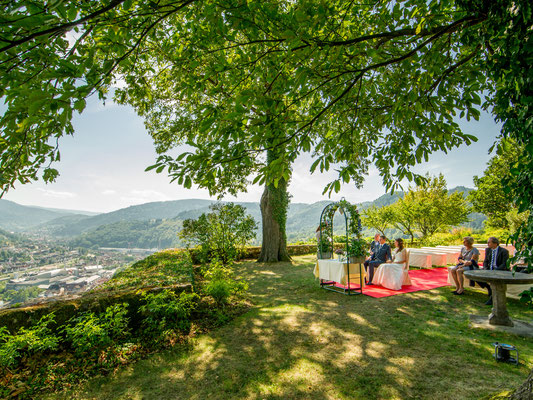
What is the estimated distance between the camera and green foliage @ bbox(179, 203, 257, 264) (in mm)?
12844

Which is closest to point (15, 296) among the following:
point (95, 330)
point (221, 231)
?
point (95, 330)

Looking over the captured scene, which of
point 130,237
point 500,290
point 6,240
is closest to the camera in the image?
point 500,290

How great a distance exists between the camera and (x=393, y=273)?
7746 millimetres

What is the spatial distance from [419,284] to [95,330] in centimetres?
858

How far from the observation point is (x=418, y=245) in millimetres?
18625

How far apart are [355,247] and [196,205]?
189601 mm

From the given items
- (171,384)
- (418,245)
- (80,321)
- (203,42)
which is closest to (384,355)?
(171,384)

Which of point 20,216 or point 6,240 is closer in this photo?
point 6,240

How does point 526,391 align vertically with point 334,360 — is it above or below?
above

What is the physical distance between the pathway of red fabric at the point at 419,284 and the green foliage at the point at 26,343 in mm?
6818

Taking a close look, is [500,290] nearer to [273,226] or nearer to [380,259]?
[380,259]

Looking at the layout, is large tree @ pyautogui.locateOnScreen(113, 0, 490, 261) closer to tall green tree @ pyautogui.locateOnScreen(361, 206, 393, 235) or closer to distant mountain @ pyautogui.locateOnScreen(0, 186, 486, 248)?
distant mountain @ pyautogui.locateOnScreen(0, 186, 486, 248)

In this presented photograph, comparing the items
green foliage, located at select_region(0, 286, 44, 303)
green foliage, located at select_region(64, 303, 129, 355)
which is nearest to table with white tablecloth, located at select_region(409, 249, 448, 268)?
green foliage, located at select_region(64, 303, 129, 355)

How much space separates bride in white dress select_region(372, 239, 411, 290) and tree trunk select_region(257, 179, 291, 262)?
6628 mm
